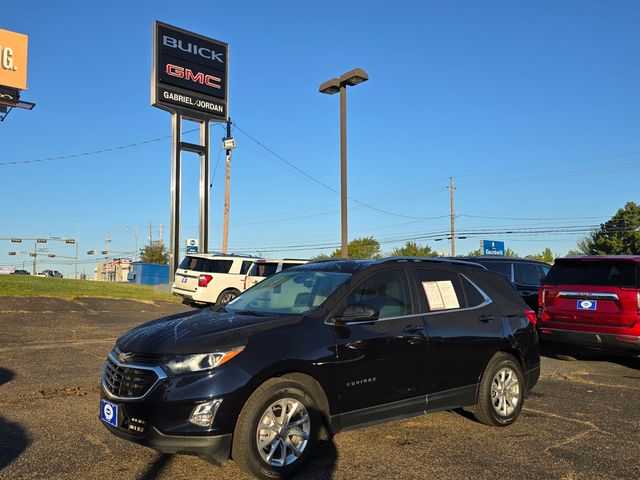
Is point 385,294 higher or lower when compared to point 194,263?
lower

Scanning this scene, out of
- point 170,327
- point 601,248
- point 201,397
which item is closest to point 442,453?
point 201,397

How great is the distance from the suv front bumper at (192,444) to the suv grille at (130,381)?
307 millimetres

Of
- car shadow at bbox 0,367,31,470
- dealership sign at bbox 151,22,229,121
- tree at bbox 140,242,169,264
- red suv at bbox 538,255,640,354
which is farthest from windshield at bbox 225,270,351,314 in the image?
tree at bbox 140,242,169,264

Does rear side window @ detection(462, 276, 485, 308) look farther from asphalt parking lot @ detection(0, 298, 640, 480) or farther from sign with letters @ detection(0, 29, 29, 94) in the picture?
sign with letters @ detection(0, 29, 29, 94)

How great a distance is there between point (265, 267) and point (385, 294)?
459 inches

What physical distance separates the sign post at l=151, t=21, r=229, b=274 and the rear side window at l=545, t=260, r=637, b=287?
21.7 metres

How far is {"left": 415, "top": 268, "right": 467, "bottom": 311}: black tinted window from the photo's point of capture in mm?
5512

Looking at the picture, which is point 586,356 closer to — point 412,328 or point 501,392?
point 501,392

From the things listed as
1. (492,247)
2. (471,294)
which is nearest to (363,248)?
(492,247)

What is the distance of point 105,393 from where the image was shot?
14.4 ft

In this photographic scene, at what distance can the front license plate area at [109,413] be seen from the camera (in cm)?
415

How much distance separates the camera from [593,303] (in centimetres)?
895

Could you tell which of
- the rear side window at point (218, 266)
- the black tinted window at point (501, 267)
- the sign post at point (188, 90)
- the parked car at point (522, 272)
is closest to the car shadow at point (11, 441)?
the parked car at point (522, 272)

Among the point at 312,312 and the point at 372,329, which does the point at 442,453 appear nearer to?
the point at 372,329
